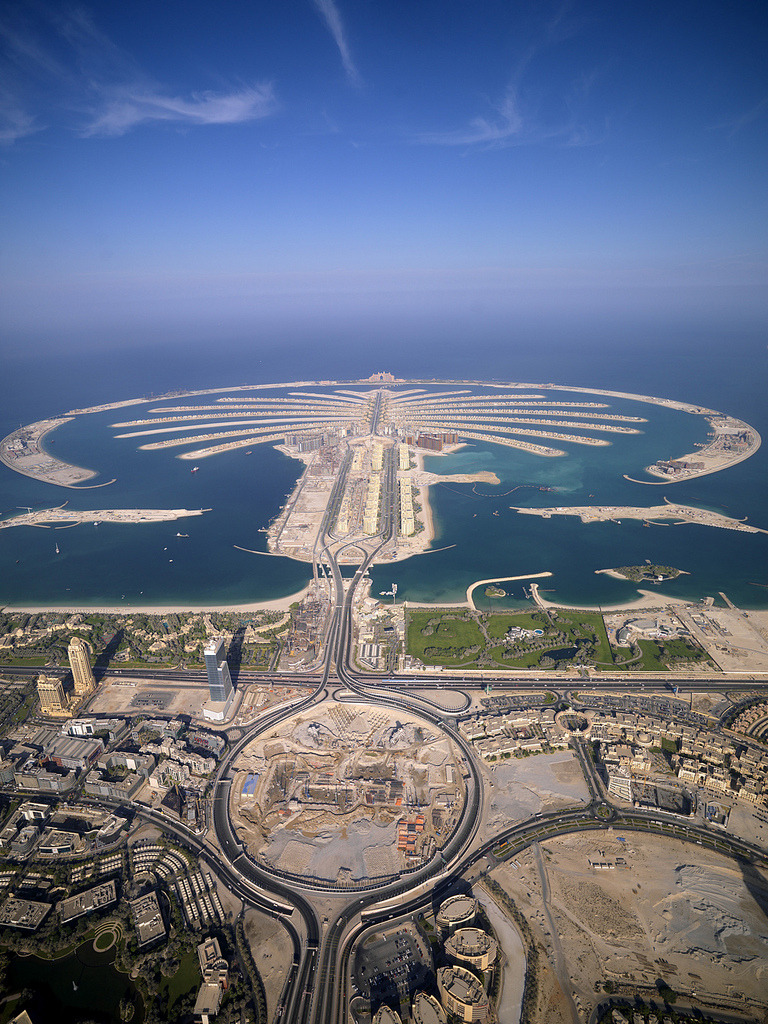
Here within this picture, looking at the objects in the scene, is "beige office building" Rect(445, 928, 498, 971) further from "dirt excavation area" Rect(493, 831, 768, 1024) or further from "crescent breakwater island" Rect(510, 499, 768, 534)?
"crescent breakwater island" Rect(510, 499, 768, 534)

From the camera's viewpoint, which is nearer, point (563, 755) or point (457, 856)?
point (457, 856)

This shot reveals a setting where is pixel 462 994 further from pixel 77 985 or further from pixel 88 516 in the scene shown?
pixel 88 516

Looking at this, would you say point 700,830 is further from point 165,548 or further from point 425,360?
point 425,360

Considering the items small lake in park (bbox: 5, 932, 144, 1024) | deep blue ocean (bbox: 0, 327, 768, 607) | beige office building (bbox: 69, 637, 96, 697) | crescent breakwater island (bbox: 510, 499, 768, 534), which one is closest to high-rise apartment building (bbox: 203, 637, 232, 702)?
beige office building (bbox: 69, 637, 96, 697)

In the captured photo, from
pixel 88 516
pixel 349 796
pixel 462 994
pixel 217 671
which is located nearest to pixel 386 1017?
pixel 462 994

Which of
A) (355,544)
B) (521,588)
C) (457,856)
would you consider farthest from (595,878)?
(355,544)
